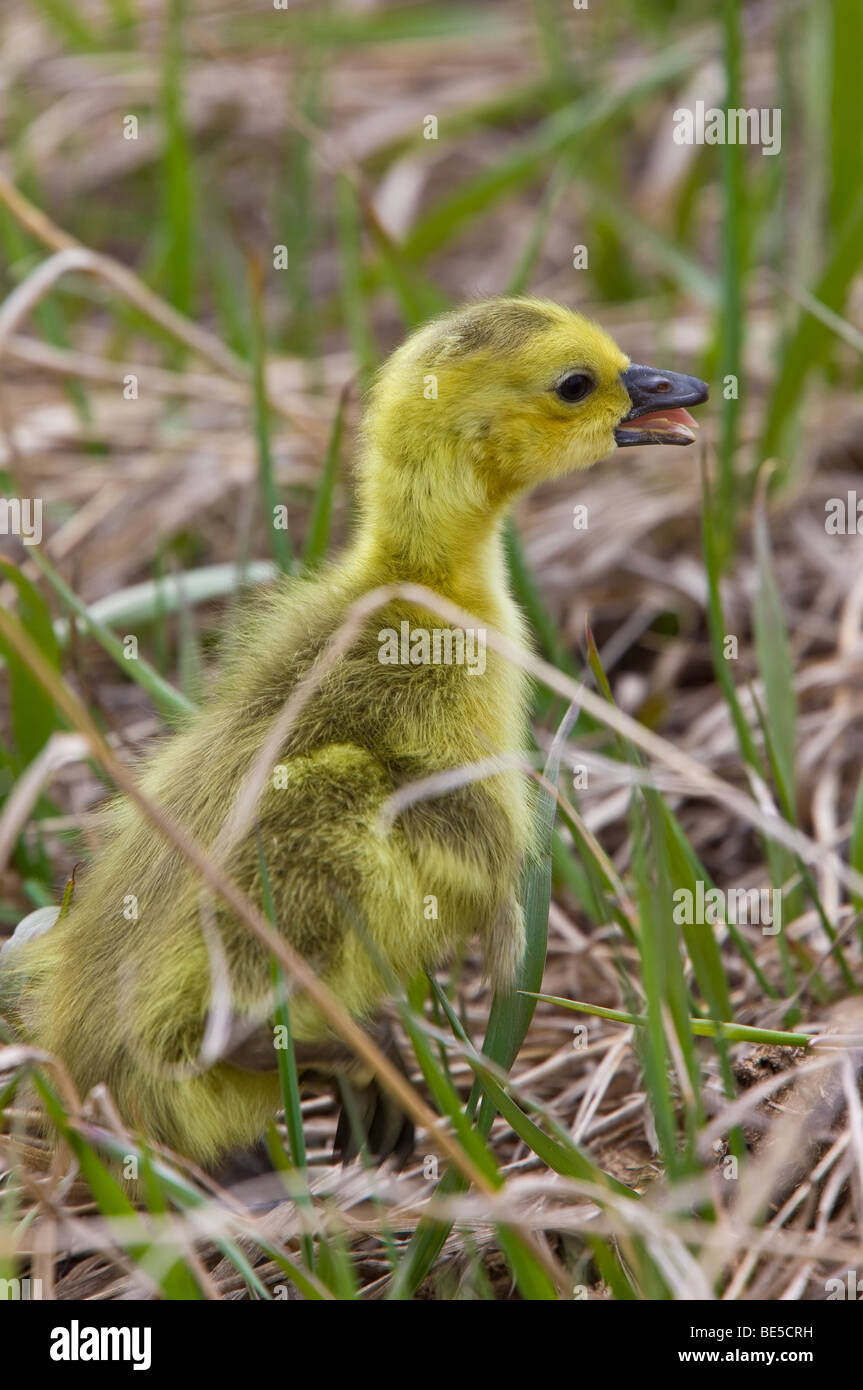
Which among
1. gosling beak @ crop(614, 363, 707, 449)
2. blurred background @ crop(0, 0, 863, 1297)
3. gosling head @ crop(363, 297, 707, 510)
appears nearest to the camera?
gosling head @ crop(363, 297, 707, 510)

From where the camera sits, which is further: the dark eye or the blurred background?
the blurred background

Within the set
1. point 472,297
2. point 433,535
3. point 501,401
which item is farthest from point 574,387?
point 472,297

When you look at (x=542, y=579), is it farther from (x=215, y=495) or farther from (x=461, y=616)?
(x=461, y=616)

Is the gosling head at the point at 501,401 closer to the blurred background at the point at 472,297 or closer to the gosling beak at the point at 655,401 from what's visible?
the gosling beak at the point at 655,401

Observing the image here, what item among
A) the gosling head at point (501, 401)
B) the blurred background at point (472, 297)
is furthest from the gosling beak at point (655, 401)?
the blurred background at point (472, 297)

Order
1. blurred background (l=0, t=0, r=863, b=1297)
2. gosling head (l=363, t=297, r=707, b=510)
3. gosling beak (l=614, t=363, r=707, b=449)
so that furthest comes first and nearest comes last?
blurred background (l=0, t=0, r=863, b=1297), gosling beak (l=614, t=363, r=707, b=449), gosling head (l=363, t=297, r=707, b=510)

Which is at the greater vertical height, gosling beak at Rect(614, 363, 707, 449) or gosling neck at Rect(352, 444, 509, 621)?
gosling beak at Rect(614, 363, 707, 449)

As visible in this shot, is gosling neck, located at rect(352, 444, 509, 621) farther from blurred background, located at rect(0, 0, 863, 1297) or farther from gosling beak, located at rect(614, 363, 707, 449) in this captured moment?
blurred background, located at rect(0, 0, 863, 1297)

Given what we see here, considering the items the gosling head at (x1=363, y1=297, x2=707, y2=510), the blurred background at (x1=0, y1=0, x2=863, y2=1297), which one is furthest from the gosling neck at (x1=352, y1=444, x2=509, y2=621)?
the blurred background at (x1=0, y1=0, x2=863, y2=1297)
